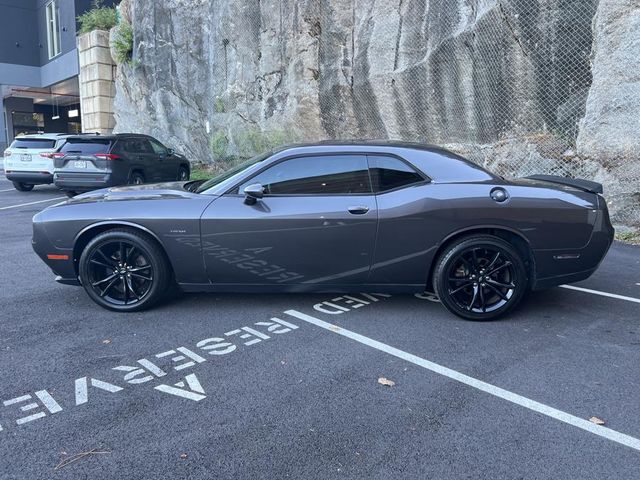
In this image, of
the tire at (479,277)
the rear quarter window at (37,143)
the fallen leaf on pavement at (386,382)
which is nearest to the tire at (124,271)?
the fallen leaf on pavement at (386,382)

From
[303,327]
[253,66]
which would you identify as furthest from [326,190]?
[253,66]

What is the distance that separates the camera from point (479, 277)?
4602 millimetres

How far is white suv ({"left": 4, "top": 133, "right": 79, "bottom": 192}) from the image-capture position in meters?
13.5

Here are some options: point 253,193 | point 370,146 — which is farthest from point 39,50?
point 370,146

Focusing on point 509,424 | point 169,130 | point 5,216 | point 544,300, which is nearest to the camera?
point 509,424

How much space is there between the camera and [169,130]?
61.9 ft

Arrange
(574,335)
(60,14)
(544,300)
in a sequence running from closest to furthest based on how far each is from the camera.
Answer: (574,335), (544,300), (60,14)

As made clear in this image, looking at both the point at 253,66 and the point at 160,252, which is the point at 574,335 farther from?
the point at 253,66

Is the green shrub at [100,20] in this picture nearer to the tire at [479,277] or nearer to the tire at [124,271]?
the tire at [124,271]

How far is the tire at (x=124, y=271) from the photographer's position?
183 inches

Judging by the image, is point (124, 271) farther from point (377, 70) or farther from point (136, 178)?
point (377, 70)

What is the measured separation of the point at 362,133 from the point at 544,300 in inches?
319

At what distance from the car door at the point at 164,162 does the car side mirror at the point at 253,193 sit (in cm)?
918

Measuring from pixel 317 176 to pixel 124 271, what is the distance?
191 cm
